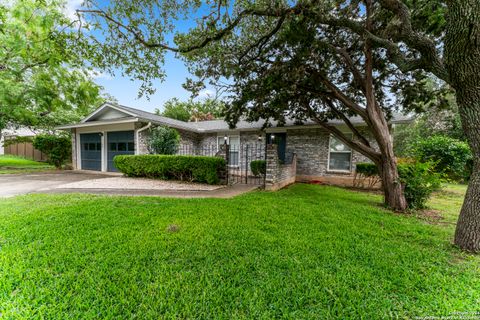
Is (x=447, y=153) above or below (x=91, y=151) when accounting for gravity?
above

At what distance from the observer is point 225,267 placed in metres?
2.38

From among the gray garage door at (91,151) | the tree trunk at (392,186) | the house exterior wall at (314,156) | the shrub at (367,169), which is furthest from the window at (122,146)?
the shrub at (367,169)

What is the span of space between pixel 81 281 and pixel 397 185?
733 cm

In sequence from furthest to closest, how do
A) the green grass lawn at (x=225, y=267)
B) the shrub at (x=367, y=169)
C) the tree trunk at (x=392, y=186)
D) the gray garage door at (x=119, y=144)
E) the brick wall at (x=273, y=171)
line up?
1. the gray garage door at (x=119, y=144)
2. the shrub at (x=367, y=169)
3. the brick wall at (x=273, y=171)
4. the tree trunk at (x=392, y=186)
5. the green grass lawn at (x=225, y=267)

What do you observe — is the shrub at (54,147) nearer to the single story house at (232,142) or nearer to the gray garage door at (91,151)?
the single story house at (232,142)

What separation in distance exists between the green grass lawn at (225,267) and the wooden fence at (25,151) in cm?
1935

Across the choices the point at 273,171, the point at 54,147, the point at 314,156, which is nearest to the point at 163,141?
the point at 273,171

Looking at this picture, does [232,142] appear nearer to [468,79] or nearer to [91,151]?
[91,151]

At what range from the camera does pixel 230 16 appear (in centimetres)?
489

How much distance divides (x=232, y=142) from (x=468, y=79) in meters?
10.6

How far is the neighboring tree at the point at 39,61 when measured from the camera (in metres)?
4.55

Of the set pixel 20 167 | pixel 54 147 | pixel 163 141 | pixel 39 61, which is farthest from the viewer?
pixel 20 167

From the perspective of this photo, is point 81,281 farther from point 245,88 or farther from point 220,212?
point 245,88

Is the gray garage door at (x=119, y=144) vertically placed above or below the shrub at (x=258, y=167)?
above
